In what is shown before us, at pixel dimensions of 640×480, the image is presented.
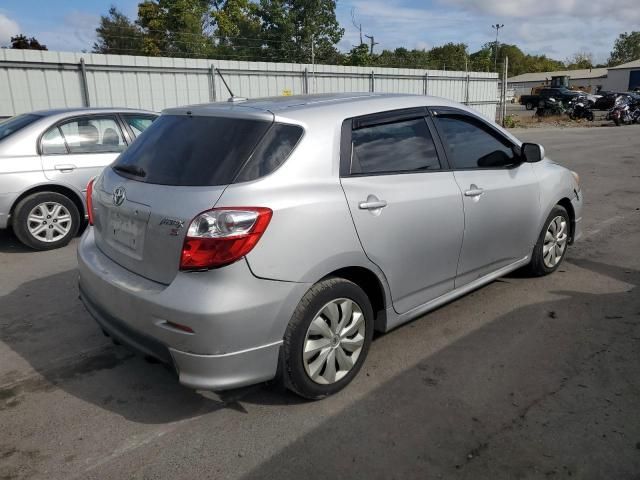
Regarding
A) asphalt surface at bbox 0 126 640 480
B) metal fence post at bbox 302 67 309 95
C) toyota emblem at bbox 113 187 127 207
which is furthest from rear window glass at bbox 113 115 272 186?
metal fence post at bbox 302 67 309 95

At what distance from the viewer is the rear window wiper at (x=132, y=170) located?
3.02 m

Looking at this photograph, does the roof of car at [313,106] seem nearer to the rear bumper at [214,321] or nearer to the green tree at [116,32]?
the rear bumper at [214,321]

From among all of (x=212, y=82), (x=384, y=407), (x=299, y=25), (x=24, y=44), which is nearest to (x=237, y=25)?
(x=299, y=25)

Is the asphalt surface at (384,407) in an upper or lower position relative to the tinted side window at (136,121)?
lower

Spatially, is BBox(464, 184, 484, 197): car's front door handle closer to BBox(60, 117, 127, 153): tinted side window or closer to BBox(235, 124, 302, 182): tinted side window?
BBox(235, 124, 302, 182): tinted side window

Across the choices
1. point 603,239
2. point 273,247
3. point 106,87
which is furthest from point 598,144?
point 273,247

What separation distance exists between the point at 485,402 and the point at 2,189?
5.34 m

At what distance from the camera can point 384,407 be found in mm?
2932

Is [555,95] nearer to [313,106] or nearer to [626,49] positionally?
[313,106]

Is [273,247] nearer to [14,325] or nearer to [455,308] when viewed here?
[455,308]

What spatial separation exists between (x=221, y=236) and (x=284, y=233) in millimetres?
310

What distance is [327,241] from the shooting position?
276 centimetres

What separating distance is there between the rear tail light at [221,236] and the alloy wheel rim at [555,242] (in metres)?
3.11

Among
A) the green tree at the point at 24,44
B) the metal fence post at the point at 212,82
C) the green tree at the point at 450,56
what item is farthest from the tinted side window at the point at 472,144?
the green tree at the point at 450,56
